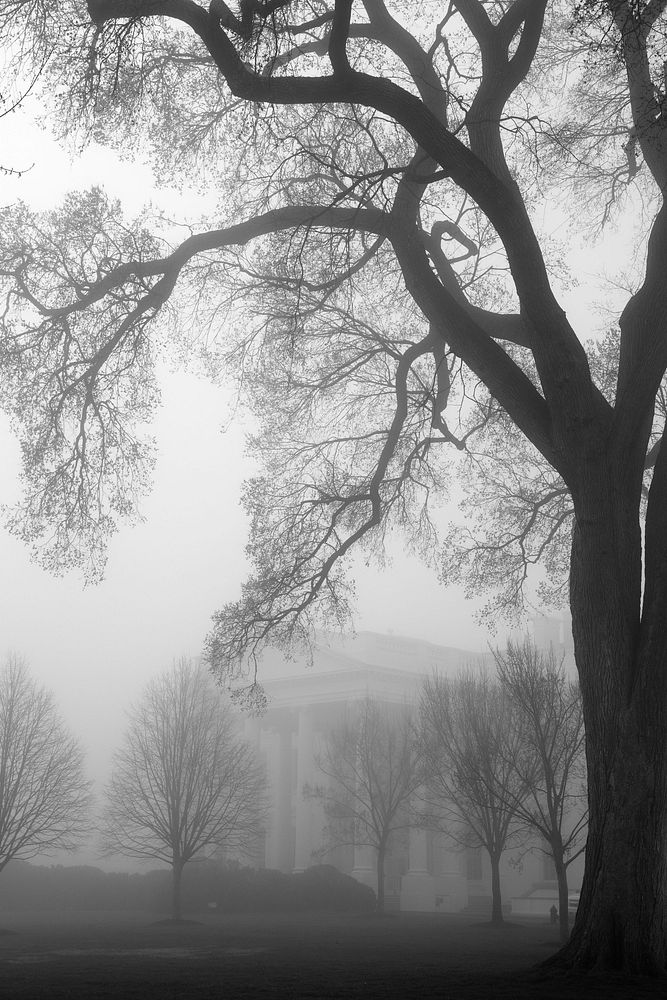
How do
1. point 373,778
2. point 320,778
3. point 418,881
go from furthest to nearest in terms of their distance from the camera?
1. point 320,778
2. point 418,881
3. point 373,778

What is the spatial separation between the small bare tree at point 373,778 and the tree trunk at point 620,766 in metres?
27.6

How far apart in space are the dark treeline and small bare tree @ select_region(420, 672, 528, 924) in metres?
5.40

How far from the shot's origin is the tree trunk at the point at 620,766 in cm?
850

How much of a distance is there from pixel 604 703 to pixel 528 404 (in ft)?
10.8

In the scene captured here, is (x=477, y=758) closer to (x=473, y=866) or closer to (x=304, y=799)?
(x=304, y=799)

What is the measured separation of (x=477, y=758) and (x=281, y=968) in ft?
55.9

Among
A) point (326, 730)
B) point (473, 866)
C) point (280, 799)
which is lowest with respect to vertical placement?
point (473, 866)

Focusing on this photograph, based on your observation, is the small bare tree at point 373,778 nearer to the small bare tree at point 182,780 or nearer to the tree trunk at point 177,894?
the small bare tree at point 182,780

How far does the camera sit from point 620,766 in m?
8.91

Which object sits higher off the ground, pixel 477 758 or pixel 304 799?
pixel 477 758

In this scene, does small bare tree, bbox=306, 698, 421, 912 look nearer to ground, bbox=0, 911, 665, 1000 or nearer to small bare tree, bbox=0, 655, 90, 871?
small bare tree, bbox=0, 655, 90, 871

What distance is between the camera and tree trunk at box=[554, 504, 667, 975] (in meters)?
8.50

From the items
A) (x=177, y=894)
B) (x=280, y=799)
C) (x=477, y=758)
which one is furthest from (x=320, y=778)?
(x=477, y=758)

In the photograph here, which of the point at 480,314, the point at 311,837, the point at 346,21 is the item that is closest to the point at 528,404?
the point at 480,314
